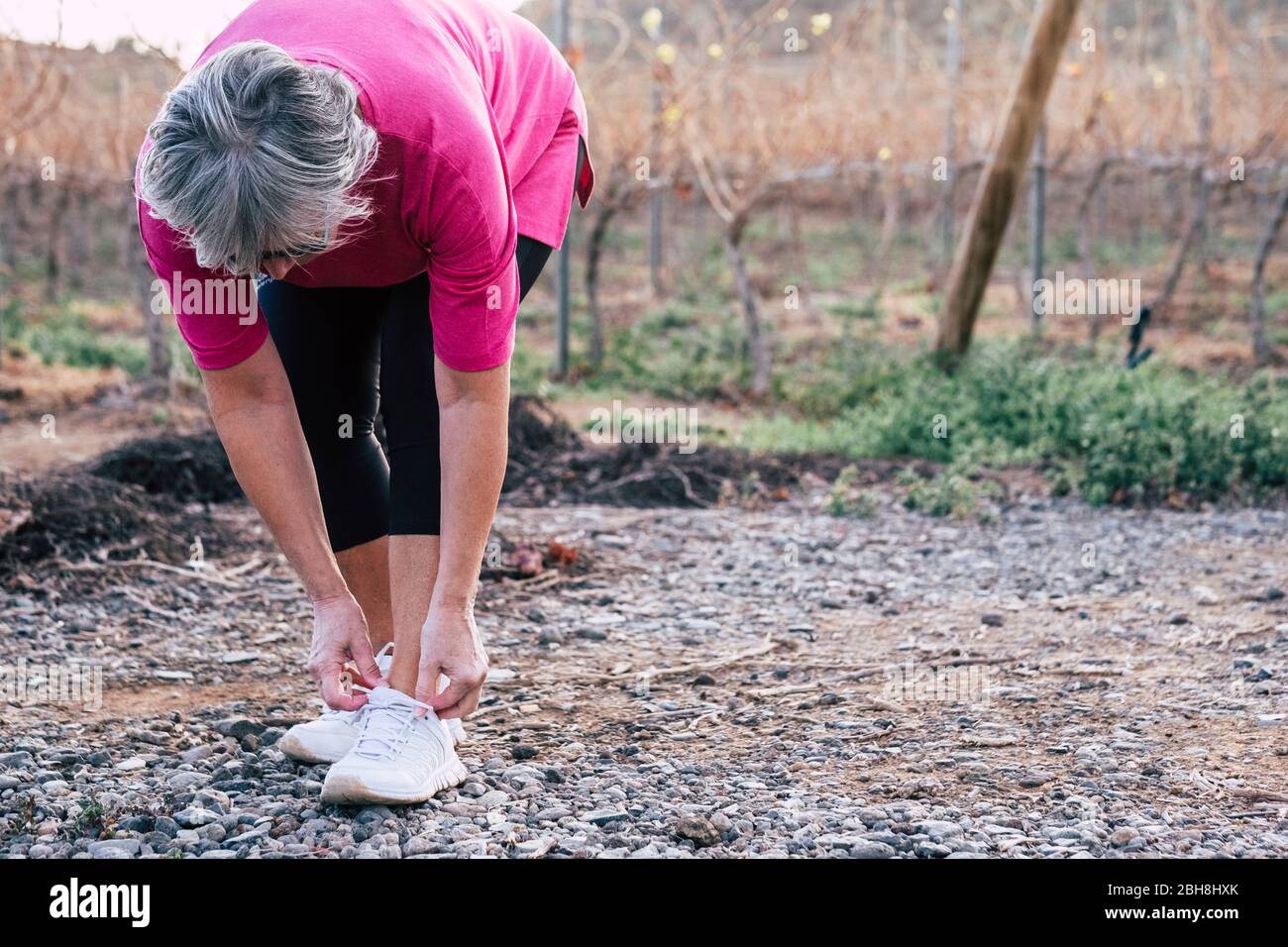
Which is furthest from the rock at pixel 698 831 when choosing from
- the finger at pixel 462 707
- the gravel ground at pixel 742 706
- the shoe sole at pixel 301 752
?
the shoe sole at pixel 301 752

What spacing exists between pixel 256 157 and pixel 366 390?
77cm

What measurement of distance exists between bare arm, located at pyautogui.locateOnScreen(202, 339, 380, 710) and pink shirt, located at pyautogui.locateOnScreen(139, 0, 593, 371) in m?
0.07

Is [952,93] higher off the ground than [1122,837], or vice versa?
[952,93]

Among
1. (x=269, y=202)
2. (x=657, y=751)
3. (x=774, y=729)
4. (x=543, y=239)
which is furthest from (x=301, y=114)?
(x=774, y=729)

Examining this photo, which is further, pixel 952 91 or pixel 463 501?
pixel 952 91

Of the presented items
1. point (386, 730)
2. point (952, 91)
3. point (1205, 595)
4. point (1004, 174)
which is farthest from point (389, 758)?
point (952, 91)

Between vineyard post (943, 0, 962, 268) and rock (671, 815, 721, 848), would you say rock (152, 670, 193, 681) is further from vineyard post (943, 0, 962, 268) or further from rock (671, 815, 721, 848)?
vineyard post (943, 0, 962, 268)

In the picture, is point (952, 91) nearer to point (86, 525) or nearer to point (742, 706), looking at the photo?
point (86, 525)

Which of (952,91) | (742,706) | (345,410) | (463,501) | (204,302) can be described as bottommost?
(742,706)

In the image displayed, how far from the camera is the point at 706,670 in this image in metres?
3.11

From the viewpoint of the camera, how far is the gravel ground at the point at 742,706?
2094mm

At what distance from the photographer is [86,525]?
4.05 meters

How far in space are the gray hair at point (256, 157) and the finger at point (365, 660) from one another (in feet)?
2.34
